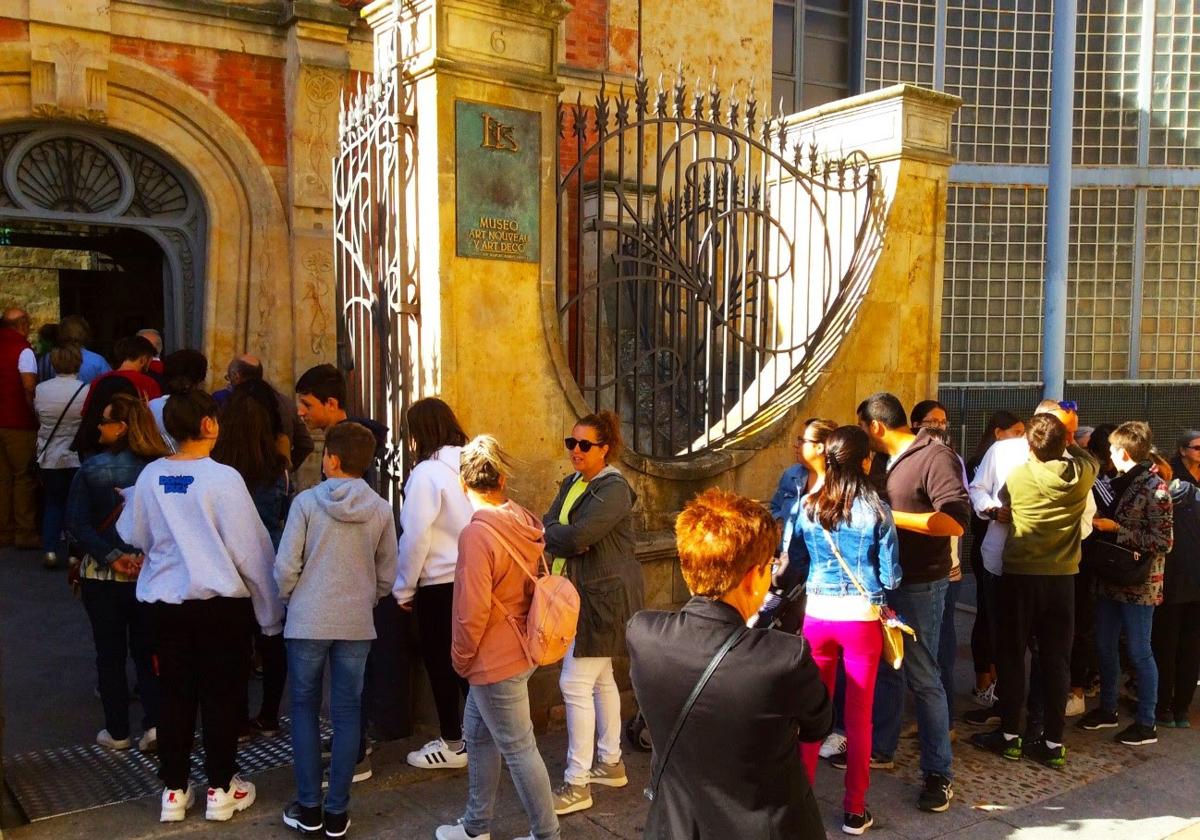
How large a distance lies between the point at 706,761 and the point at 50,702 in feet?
14.5

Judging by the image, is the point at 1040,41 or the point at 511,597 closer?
the point at 511,597

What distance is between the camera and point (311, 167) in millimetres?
9078

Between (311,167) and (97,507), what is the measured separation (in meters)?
5.04

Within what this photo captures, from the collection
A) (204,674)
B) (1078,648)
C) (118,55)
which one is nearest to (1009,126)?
(1078,648)

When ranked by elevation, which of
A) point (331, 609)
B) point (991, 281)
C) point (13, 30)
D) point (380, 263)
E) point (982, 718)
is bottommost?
point (982, 718)

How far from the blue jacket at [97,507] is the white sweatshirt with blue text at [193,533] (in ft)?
1.62

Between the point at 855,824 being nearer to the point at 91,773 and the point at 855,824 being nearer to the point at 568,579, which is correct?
the point at 568,579

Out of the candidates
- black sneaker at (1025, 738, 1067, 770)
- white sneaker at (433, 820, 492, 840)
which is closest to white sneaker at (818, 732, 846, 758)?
black sneaker at (1025, 738, 1067, 770)

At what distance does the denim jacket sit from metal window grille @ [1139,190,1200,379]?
11.9 m

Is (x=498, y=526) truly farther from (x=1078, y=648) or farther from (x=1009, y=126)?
(x=1009, y=126)

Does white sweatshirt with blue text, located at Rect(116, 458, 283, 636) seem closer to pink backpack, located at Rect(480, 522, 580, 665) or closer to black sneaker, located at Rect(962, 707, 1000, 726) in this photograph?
pink backpack, located at Rect(480, 522, 580, 665)

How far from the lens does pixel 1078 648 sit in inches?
249

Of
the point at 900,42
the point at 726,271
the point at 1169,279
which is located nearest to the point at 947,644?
the point at 726,271

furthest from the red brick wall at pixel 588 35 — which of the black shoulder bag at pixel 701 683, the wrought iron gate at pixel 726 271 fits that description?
the black shoulder bag at pixel 701 683
